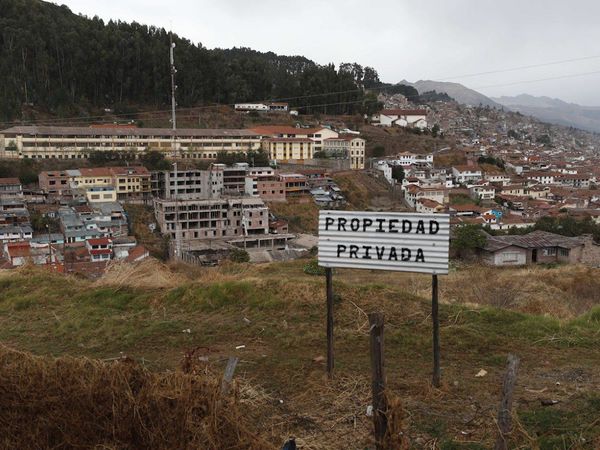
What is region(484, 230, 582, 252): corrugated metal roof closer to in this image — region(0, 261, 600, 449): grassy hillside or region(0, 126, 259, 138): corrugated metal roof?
region(0, 261, 600, 449): grassy hillside

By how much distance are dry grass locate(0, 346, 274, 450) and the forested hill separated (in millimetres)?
52799

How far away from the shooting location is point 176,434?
280 cm

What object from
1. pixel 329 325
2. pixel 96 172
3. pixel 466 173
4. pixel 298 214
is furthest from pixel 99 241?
pixel 466 173

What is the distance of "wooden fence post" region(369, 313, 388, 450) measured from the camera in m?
2.90

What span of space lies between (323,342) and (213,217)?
32071 mm

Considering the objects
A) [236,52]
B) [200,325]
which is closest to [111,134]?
[200,325]

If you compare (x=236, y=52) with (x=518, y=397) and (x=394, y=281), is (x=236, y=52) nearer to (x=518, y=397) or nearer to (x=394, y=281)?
(x=394, y=281)

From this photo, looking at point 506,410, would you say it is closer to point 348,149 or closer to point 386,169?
point 386,169

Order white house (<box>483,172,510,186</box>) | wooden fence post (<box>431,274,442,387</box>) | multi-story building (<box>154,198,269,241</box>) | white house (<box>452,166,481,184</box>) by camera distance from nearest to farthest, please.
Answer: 1. wooden fence post (<box>431,274,442,387</box>)
2. multi-story building (<box>154,198,269,241</box>)
3. white house (<box>452,166,481,184</box>)
4. white house (<box>483,172,510,186</box>)

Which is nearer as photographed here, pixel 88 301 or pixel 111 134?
pixel 88 301

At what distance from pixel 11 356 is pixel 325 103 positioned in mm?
64250

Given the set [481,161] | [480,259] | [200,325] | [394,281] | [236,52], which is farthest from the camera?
[236,52]

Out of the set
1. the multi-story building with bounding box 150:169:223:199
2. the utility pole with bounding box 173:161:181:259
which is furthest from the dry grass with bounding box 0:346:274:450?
the multi-story building with bounding box 150:169:223:199

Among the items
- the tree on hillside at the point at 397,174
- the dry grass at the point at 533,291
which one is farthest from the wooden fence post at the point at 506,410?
the tree on hillside at the point at 397,174
